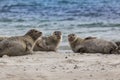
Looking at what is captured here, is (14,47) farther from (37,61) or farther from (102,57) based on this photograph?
(102,57)

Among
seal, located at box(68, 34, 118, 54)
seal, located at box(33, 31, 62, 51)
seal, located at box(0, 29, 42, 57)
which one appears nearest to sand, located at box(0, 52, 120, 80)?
seal, located at box(0, 29, 42, 57)

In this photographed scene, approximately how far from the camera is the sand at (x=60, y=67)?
24.3ft

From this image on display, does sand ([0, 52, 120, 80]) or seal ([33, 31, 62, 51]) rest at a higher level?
sand ([0, 52, 120, 80])

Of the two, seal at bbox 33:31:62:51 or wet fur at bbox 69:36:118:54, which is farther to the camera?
seal at bbox 33:31:62:51

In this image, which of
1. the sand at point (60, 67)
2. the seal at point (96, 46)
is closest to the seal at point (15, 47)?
the sand at point (60, 67)

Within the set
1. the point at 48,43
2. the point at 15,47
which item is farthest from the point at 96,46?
the point at 15,47

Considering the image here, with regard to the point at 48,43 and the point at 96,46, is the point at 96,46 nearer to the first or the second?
the point at 96,46

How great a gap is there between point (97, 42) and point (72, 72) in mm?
3502

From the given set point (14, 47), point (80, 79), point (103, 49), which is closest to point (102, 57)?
point (103, 49)

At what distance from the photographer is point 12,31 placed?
16500mm

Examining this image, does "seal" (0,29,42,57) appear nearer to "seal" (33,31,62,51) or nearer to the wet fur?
"seal" (33,31,62,51)

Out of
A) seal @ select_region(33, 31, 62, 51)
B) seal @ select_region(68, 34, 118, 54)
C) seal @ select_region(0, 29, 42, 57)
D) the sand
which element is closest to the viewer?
the sand

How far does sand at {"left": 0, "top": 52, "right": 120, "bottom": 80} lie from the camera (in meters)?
7.40

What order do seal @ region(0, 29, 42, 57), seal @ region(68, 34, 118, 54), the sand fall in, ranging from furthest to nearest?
seal @ region(68, 34, 118, 54) < seal @ region(0, 29, 42, 57) < the sand
